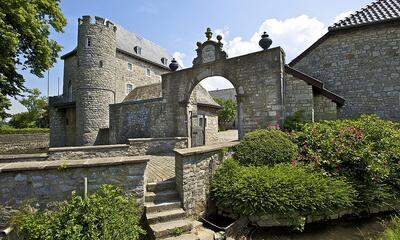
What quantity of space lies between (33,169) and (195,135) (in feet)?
26.9

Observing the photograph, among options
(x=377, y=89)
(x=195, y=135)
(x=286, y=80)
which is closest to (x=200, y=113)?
(x=195, y=135)

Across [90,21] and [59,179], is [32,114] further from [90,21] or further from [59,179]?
[59,179]

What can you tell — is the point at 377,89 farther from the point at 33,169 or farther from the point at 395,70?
the point at 33,169

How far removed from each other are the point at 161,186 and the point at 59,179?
2.07 metres

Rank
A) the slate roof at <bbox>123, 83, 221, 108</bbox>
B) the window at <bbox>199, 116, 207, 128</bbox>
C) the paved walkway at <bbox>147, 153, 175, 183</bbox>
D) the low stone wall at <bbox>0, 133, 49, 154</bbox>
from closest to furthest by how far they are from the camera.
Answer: the paved walkway at <bbox>147, 153, 175, 183</bbox> → the window at <bbox>199, 116, 207, 128</bbox> → the slate roof at <bbox>123, 83, 221, 108</bbox> → the low stone wall at <bbox>0, 133, 49, 154</bbox>

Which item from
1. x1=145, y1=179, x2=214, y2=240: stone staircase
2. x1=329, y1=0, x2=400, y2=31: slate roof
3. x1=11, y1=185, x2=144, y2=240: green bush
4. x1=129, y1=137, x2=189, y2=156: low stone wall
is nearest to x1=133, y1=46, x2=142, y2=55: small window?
x1=129, y1=137, x2=189, y2=156: low stone wall

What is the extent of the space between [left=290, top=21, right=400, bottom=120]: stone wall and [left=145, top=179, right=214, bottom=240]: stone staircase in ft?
30.1

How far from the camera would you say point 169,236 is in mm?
4008

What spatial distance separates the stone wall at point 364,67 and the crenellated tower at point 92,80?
15408 millimetres

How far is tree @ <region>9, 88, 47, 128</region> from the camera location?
102 feet

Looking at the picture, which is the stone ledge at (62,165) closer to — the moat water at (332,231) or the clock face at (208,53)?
the moat water at (332,231)

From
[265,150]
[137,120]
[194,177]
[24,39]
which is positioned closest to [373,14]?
[265,150]

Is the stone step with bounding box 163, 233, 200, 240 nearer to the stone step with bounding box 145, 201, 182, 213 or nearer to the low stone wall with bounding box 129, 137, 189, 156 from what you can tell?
the stone step with bounding box 145, 201, 182, 213

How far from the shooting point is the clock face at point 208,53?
1007 cm
